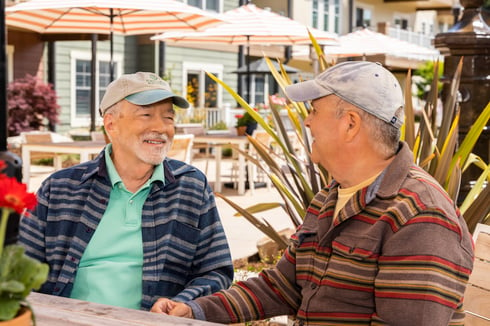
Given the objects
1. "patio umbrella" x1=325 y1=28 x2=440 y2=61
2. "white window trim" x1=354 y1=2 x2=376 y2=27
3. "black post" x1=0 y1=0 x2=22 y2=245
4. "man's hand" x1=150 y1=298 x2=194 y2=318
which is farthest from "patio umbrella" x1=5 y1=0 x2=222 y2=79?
"white window trim" x1=354 y1=2 x2=376 y2=27

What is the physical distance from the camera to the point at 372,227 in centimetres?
204

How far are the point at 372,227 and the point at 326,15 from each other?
85.4 feet

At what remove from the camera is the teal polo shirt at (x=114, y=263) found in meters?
2.69

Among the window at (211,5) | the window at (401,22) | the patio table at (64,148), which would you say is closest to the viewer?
the patio table at (64,148)

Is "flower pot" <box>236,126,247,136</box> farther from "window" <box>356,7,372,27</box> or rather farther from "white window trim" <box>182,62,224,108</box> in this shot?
"window" <box>356,7,372,27</box>

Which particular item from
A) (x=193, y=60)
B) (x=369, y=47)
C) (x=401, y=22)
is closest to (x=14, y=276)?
(x=369, y=47)

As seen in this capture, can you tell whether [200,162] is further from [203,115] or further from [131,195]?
[131,195]

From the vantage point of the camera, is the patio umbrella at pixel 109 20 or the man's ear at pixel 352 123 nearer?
the man's ear at pixel 352 123

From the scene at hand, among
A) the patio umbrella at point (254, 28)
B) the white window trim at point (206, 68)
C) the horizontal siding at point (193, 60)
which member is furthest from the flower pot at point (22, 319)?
the white window trim at point (206, 68)

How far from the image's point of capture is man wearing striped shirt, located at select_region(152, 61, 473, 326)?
6.34 feet

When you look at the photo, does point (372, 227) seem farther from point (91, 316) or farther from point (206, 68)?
point (206, 68)

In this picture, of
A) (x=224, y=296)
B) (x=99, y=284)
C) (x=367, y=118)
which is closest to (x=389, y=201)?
(x=367, y=118)

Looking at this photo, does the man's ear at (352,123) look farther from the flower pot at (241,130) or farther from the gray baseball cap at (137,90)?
the flower pot at (241,130)

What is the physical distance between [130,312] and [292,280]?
65cm
